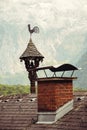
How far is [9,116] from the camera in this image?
2503cm

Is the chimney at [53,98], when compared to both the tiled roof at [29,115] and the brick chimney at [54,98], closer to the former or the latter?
the brick chimney at [54,98]

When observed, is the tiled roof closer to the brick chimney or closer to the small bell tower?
the brick chimney

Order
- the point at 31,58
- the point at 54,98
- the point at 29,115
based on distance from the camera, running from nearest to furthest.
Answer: the point at 54,98
the point at 29,115
the point at 31,58

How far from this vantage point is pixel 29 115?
79.4 ft

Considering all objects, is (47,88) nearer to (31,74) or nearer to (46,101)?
(46,101)

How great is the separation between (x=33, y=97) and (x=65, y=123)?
264 inches

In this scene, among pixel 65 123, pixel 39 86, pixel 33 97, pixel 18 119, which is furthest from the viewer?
pixel 33 97

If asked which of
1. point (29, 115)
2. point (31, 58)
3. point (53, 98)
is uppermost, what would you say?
point (31, 58)

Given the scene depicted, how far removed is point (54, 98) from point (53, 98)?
7 centimetres

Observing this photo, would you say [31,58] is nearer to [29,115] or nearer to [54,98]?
[29,115]

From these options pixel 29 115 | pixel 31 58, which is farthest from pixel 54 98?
pixel 31 58

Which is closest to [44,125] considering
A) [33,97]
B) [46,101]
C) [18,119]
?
[46,101]

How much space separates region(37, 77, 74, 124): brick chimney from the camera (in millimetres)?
21484

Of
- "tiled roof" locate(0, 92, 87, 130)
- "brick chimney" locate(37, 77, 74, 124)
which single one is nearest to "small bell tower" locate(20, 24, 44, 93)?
"tiled roof" locate(0, 92, 87, 130)
